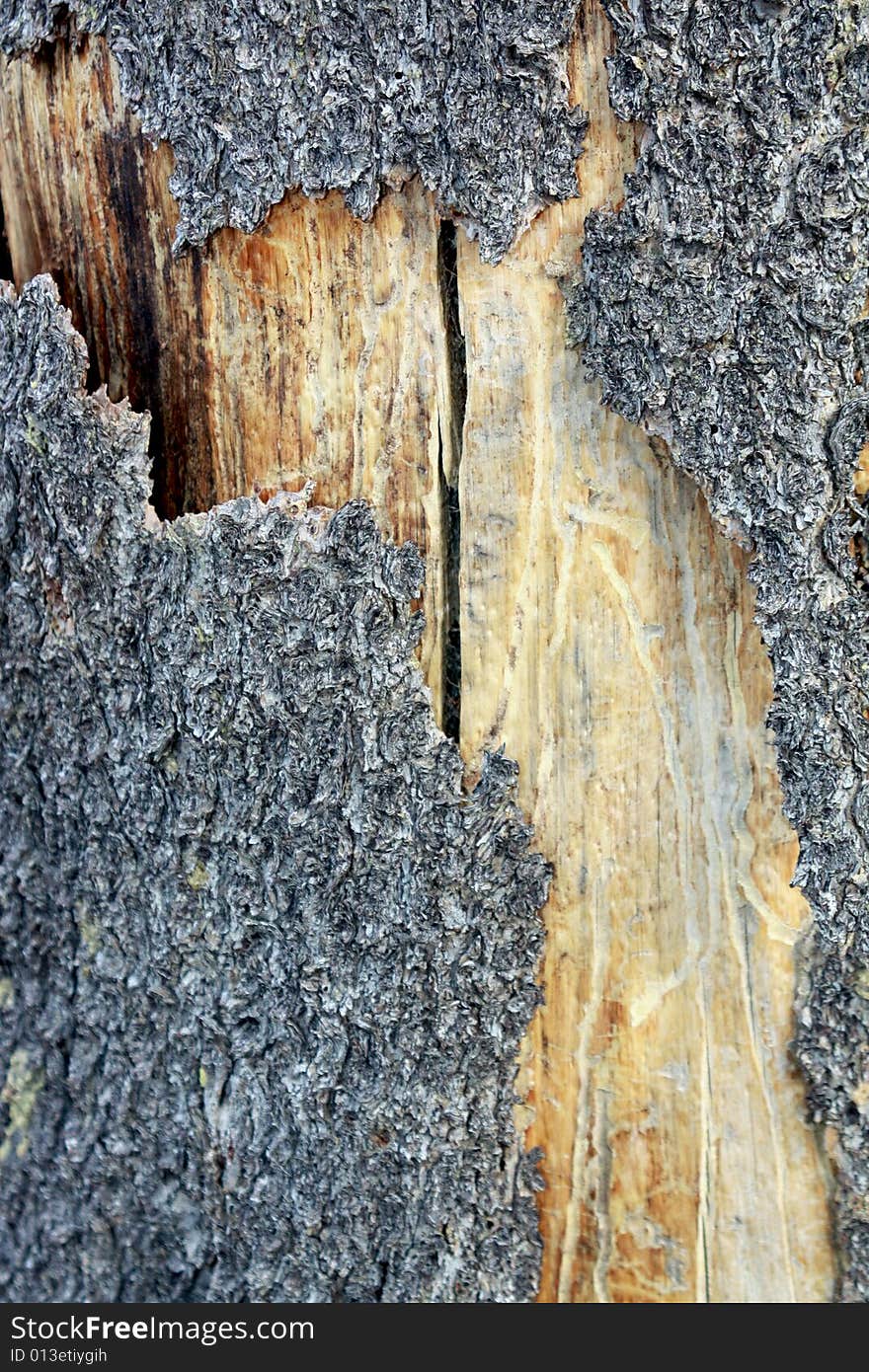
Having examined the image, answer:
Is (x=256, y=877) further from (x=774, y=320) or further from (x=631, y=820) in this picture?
(x=774, y=320)

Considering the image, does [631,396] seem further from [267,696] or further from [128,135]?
[128,135]

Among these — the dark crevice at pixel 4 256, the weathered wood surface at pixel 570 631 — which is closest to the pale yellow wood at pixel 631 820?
the weathered wood surface at pixel 570 631

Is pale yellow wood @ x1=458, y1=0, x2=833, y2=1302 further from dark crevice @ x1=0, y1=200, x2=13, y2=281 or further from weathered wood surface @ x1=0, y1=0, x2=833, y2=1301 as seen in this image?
dark crevice @ x1=0, y1=200, x2=13, y2=281

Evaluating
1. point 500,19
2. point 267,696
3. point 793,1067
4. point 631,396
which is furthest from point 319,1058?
point 500,19

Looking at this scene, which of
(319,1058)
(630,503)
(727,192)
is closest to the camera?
(727,192)

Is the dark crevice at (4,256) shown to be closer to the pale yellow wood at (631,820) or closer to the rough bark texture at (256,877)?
the rough bark texture at (256,877)

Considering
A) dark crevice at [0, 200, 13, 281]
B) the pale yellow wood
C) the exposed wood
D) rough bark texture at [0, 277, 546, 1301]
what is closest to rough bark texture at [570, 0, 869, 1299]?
the pale yellow wood

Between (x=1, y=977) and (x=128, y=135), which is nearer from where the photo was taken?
(x=128, y=135)
